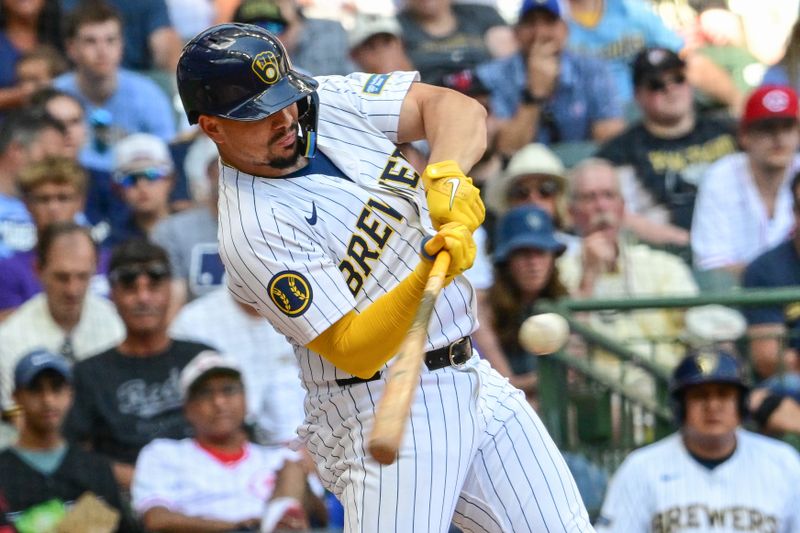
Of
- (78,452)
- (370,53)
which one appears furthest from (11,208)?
(370,53)

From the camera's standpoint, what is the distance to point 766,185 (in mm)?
7875

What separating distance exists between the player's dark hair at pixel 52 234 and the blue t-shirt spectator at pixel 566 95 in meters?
2.61

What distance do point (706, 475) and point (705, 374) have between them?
409mm

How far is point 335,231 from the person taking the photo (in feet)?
12.4

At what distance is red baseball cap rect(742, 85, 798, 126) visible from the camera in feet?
25.6

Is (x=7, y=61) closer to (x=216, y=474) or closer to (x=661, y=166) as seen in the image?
(x=216, y=474)

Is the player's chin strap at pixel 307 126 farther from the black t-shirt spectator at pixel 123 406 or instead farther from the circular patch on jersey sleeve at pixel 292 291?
the black t-shirt spectator at pixel 123 406

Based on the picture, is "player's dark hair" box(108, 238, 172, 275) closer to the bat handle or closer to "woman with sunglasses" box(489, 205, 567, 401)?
"woman with sunglasses" box(489, 205, 567, 401)

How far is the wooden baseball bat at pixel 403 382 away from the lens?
3.18 m

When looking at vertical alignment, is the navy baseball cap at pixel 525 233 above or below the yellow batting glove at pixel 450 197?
above

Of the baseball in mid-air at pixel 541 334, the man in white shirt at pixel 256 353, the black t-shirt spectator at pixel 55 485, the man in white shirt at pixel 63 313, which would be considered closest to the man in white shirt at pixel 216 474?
the black t-shirt spectator at pixel 55 485

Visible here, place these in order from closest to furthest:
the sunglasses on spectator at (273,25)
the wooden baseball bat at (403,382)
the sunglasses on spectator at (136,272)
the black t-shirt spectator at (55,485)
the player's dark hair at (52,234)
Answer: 1. the wooden baseball bat at (403,382)
2. the black t-shirt spectator at (55,485)
3. the sunglasses on spectator at (136,272)
4. the player's dark hair at (52,234)
5. the sunglasses on spectator at (273,25)

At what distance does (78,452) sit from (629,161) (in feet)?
11.7

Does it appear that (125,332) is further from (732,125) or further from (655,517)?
(732,125)
